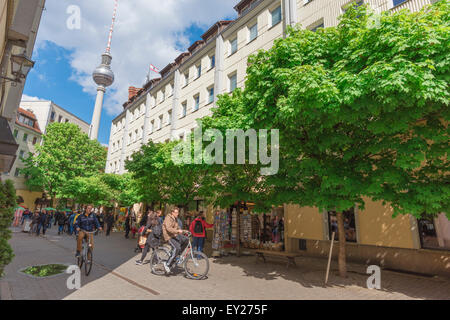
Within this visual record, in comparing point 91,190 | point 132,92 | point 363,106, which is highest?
point 132,92

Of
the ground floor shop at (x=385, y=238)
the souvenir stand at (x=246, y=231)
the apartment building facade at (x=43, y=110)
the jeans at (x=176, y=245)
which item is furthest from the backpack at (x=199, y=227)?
the apartment building facade at (x=43, y=110)

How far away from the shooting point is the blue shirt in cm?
834

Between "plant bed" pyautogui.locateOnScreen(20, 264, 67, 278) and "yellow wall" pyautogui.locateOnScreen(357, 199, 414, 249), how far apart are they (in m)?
11.4

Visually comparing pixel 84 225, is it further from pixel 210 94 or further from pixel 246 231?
pixel 210 94

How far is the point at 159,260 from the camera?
8.23m

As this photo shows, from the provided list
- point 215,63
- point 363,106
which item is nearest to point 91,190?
point 215,63

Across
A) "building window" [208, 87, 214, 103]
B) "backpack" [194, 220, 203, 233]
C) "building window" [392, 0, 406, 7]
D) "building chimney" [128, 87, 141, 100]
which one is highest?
"building chimney" [128, 87, 141, 100]

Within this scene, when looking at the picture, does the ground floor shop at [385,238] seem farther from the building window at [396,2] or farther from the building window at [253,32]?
the building window at [253,32]

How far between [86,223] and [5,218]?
393 cm

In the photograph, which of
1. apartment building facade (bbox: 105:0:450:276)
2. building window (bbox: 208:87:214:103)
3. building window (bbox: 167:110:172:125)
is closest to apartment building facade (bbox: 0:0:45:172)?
apartment building facade (bbox: 105:0:450:276)

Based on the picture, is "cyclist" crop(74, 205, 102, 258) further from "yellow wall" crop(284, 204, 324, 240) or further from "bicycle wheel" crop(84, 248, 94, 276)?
"yellow wall" crop(284, 204, 324, 240)

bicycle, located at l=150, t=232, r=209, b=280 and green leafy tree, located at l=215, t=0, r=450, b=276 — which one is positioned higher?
green leafy tree, located at l=215, t=0, r=450, b=276
